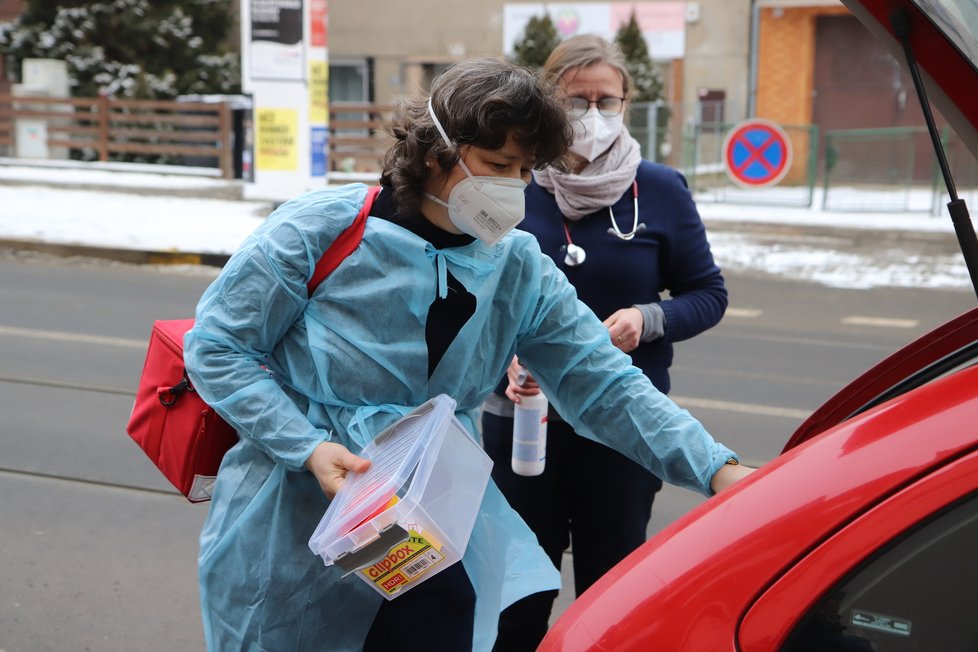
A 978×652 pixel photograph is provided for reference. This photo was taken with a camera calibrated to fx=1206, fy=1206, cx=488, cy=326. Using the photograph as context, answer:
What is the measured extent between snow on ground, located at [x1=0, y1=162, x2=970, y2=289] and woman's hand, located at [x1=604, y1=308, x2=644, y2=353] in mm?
9800

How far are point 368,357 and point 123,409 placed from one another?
4607 mm

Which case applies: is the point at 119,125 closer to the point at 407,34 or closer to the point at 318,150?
the point at 407,34

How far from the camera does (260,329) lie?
2.13m

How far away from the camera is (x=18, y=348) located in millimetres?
7770

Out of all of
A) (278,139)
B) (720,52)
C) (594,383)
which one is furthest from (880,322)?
(720,52)

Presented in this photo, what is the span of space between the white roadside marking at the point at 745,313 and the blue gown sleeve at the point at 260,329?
854 cm

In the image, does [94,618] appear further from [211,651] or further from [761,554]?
[761,554]

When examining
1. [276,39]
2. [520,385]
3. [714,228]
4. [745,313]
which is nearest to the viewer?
[520,385]

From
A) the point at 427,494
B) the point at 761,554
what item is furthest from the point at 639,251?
the point at 761,554

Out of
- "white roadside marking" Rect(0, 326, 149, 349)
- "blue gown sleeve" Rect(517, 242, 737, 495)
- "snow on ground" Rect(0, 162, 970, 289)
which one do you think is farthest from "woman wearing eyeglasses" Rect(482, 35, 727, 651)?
"snow on ground" Rect(0, 162, 970, 289)

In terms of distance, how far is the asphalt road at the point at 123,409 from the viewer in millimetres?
4129

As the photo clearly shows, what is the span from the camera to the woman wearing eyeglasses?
3074mm

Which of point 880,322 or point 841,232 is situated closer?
point 880,322

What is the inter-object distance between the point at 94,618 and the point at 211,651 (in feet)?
6.23
